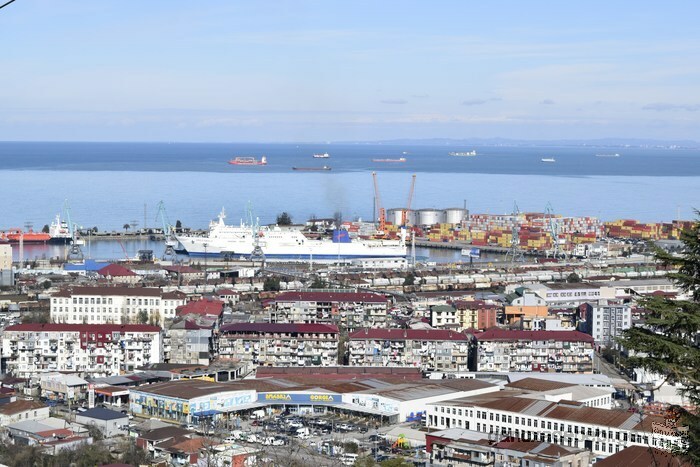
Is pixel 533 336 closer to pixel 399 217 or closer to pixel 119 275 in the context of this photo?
pixel 119 275

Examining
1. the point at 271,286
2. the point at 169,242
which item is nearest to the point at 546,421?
the point at 271,286

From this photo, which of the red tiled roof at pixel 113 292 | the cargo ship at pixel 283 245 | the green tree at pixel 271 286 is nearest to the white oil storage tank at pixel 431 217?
the cargo ship at pixel 283 245

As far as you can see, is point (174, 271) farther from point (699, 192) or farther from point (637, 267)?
point (699, 192)

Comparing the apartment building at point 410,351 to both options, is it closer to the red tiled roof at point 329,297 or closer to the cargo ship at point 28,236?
the red tiled roof at point 329,297

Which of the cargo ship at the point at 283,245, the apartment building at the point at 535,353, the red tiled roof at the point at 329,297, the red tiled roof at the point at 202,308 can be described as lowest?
the apartment building at the point at 535,353

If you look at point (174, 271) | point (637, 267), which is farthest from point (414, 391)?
point (637, 267)

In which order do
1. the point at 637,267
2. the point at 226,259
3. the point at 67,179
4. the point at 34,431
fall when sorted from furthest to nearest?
1. the point at 67,179
2. the point at 226,259
3. the point at 637,267
4. the point at 34,431
